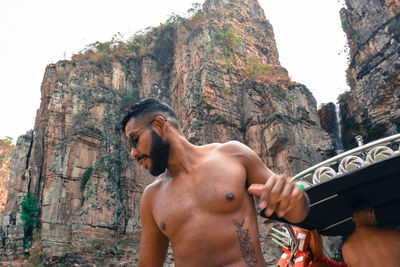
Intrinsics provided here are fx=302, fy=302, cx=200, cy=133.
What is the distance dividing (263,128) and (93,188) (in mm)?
9851

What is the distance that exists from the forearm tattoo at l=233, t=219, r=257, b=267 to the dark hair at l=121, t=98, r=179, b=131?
793mm

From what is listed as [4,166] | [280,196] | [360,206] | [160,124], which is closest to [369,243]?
[360,206]

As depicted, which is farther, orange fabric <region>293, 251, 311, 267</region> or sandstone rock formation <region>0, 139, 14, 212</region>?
sandstone rock formation <region>0, 139, 14, 212</region>

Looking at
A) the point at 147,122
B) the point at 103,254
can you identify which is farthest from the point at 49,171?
the point at 147,122

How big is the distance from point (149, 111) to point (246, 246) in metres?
1.00

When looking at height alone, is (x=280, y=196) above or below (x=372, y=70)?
below

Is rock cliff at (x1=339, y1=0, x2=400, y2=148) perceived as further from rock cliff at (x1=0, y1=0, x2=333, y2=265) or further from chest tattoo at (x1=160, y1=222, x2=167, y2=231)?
chest tattoo at (x1=160, y1=222, x2=167, y2=231)

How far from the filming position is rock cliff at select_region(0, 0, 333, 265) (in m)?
14.8

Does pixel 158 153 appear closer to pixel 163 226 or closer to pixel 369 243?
pixel 163 226

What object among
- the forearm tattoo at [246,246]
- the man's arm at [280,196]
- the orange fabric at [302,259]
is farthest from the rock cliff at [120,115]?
the man's arm at [280,196]

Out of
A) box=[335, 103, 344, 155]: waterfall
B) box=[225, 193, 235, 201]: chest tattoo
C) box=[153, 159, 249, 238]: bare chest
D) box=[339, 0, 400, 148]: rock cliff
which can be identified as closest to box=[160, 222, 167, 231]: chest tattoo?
box=[153, 159, 249, 238]: bare chest

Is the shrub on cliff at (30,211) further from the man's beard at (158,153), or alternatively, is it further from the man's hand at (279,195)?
the man's hand at (279,195)

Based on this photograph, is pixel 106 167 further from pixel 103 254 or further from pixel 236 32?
pixel 236 32

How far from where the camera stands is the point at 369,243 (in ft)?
9.95
